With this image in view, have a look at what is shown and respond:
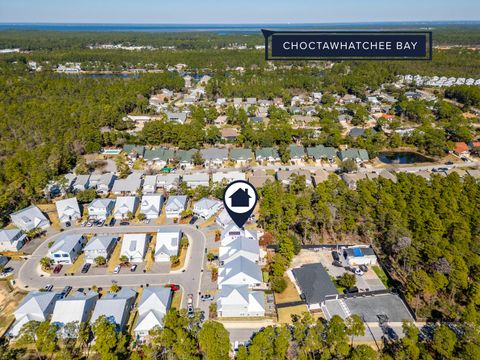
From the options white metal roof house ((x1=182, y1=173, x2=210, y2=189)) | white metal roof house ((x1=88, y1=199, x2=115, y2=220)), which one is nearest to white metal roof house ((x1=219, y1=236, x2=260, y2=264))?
white metal roof house ((x1=182, y1=173, x2=210, y2=189))

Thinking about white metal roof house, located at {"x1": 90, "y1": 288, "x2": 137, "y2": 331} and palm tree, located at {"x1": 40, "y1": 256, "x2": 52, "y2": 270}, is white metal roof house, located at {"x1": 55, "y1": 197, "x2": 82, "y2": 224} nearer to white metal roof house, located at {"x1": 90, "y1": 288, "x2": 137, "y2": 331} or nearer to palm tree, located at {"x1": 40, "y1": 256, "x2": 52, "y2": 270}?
palm tree, located at {"x1": 40, "y1": 256, "x2": 52, "y2": 270}

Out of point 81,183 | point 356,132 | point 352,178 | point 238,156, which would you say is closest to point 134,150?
point 81,183

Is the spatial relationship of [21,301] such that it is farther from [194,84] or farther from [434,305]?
[194,84]

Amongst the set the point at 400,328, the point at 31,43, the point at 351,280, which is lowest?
the point at 400,328

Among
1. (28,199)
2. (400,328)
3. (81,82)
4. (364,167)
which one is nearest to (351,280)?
(400,328)

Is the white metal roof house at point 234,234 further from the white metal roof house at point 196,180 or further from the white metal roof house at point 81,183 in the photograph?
the white metal roof house at point 81,183

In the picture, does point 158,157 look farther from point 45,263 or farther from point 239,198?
point 239,198

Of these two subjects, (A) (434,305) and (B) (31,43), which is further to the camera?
(B) (31,43)
